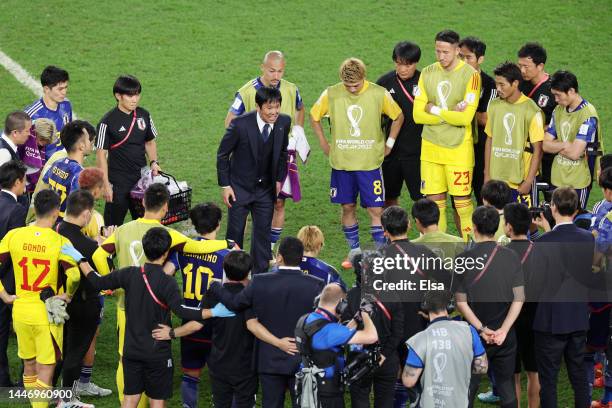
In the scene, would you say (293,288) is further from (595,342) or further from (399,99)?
(399,99)

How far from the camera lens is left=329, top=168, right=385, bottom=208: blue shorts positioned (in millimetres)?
10297

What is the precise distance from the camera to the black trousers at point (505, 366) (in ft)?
23.9

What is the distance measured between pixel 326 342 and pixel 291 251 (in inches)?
26.0

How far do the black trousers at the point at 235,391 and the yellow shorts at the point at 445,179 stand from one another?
11.7ft

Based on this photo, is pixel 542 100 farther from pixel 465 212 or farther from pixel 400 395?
pixel 400 395

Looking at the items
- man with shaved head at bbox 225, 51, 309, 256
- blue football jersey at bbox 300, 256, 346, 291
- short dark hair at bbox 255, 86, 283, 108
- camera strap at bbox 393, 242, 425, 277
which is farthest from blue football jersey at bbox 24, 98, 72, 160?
camera strap at bbox 393, 242, 425, 277

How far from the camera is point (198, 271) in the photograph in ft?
25.4

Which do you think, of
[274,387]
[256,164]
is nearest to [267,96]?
[256,164]

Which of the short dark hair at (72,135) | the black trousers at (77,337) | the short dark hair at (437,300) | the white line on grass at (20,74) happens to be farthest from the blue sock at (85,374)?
the white line on grass at (20,74)

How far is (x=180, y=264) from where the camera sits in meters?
7.79

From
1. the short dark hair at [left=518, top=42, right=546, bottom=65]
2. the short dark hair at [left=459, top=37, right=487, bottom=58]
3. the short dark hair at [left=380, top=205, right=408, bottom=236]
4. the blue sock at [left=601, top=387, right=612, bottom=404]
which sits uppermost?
the short dark hair at [left=459, top=37, right=487, bottom=58]

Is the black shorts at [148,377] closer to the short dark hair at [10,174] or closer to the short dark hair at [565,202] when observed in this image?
the short dark hair at [10,174]

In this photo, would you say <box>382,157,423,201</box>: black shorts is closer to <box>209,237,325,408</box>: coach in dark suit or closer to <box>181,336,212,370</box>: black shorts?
<box>181,336,212,370</box>: black shorts

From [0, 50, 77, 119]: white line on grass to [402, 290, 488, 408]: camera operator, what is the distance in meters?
8.99
